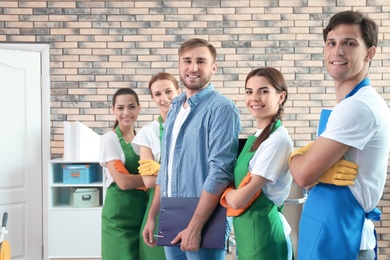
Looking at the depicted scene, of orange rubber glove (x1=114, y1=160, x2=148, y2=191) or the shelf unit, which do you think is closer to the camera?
orange rubber glove (x1=114, y1=160, x2=148, y2=191)

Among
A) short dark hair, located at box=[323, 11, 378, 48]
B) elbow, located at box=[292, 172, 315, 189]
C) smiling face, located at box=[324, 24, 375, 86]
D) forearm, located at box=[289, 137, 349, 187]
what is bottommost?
elbow, located at box=[292, 172, 315, 189]

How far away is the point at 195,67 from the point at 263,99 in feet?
1.06

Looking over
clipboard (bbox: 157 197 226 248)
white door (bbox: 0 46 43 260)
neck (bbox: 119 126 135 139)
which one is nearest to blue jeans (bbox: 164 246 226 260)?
clipboard (bbox: 157 197 226 248)

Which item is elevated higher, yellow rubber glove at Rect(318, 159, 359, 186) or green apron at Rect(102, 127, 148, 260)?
yellow rubber glove at Rect(318, 159, 359, 186)

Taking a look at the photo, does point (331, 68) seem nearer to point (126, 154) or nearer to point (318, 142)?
point (318, 142)

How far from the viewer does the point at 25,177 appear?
5.53m

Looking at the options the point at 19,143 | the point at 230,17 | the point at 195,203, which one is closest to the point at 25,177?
the point at 19,143

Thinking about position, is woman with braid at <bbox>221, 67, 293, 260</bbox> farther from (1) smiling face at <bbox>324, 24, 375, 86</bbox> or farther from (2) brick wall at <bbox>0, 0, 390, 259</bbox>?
(2) brick wall at <bbox>0, 0, 390, 259</bbox>

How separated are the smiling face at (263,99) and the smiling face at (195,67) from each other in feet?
0.68

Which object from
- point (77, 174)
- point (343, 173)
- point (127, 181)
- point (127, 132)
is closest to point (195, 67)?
point (343, 173)

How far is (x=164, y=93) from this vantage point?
3.11 meters

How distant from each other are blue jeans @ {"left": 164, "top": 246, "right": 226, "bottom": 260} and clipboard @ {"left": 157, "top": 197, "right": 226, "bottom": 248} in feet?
0.15

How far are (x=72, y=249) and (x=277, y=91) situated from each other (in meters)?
3.42

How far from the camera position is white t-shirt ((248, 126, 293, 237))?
2.11 m
